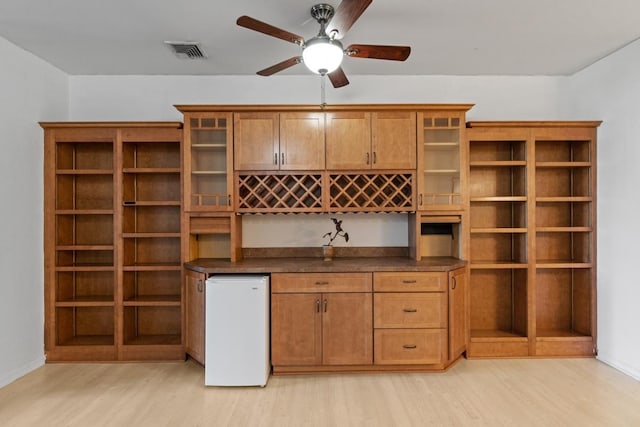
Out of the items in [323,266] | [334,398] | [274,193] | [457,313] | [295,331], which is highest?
[274,193]

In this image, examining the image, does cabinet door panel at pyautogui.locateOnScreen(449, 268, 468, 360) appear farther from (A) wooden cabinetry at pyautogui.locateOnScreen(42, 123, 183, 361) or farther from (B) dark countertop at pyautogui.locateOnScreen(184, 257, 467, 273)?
(A) wooden cabinetry at pyautogui.locateOnScreen(42, 123, 183, 361)

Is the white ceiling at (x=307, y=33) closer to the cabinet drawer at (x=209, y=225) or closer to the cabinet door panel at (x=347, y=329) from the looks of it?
the cabinet drawer at (x=209, y=225)

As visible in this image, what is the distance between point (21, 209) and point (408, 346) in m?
3.29

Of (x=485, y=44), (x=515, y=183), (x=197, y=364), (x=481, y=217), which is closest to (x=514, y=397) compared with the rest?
(x=481, y=217)

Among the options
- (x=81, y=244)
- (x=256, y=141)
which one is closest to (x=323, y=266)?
(x=256, y=141)

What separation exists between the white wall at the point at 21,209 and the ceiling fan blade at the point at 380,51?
106 inches

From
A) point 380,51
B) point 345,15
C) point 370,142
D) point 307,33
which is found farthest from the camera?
point 370,142

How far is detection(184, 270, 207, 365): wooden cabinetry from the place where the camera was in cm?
299

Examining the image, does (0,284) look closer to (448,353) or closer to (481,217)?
(448,353)

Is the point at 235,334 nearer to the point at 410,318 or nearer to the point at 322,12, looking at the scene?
the point at 410,318

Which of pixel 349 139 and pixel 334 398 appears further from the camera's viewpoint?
pixel 349 139

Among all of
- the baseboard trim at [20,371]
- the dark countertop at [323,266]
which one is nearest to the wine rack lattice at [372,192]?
the dark countertop at [323,266]

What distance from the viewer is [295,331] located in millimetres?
2938

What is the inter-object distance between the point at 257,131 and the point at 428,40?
1562 mm
